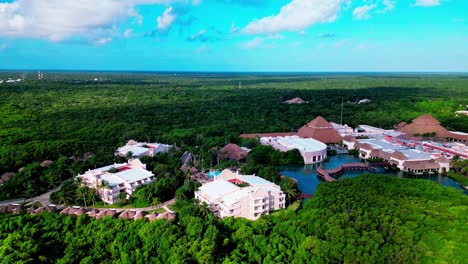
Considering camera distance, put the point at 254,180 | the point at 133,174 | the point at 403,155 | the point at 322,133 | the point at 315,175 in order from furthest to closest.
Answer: the point at 322,133
the point at 403,155
the point at 315,175
the point at 133,174
the point at 254,180

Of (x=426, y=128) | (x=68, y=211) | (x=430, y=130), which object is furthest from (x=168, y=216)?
(x=430, y=130)

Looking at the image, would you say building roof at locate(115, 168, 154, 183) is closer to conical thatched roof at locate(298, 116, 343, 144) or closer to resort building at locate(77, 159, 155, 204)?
resort building at locate(77, 159, 155, 204)

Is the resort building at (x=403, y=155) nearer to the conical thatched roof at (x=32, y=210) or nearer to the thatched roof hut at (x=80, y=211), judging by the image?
the thatched roof hut at (x=80, y=211)

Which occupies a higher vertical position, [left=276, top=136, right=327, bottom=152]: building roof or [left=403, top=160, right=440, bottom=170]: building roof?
[left=276, top=136, right=327, bottom=152]: building roof

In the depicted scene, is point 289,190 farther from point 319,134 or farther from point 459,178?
point 319,134

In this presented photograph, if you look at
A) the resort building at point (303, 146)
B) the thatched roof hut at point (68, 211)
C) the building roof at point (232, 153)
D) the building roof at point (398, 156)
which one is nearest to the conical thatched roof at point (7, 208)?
the thatched roof hut at point (68, 211)

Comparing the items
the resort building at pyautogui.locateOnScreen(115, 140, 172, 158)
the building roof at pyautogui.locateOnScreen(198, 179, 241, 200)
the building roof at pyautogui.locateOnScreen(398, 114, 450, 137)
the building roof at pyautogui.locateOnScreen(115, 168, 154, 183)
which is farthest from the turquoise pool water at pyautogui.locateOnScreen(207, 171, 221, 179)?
the building roof at pyautogui.locateOnScreen(398, 114, 450, 137)
